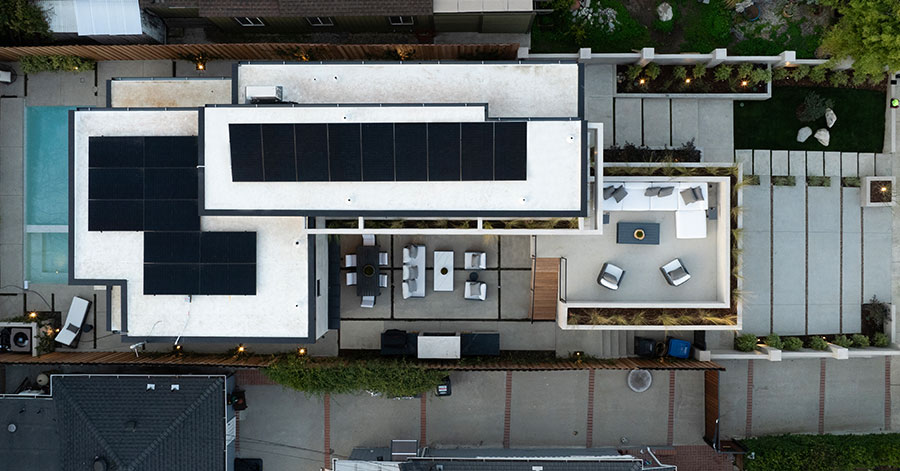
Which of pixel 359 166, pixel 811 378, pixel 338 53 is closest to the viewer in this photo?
pixel 359 166

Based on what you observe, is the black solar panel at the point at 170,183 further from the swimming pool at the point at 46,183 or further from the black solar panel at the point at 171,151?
the swimming pool at the point at 46,183

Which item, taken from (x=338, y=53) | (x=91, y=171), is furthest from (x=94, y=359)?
(x=338, y=53)

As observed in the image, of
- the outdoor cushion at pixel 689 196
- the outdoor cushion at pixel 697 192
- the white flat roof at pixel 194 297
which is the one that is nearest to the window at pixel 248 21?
the white flat roof at pixel 194 297

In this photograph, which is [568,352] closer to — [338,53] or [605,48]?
[605,48]

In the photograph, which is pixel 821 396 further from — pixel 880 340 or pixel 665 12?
pixel 665 12

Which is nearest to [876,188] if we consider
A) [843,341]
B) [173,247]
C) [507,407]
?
[843,341]
